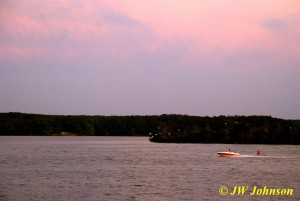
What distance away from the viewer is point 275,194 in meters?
52.3

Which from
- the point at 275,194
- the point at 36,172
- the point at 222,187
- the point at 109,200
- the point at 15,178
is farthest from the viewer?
the point at 36,172

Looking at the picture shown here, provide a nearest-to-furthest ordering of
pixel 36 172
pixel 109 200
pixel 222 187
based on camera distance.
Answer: pixel 109 200 < pixel 222 187 < pixel 36 172

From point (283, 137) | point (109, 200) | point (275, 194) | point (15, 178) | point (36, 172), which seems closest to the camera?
point (109, 200)

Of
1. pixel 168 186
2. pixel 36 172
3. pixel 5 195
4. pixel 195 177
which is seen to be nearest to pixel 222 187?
pixel 168 186

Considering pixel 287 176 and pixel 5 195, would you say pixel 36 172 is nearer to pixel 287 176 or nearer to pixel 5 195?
pixel 5 195

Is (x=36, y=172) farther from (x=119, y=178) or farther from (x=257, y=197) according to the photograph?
(x=257, y=197)

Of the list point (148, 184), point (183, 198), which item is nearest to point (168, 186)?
point (148, 184)

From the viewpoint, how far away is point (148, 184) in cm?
6053

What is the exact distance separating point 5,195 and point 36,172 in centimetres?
2348

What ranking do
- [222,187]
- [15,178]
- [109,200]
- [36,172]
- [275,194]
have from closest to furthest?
[109,200] → [275,194] → [222,187] → [15,178] → [36,172]

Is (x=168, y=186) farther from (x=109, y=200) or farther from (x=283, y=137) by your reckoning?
(x=283, y=137)

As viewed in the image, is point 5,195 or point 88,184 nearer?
point 5,195

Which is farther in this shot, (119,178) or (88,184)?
(119,178)

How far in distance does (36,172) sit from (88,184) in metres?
16.7
